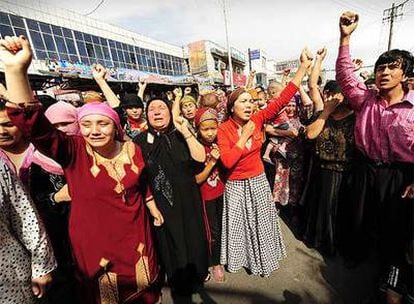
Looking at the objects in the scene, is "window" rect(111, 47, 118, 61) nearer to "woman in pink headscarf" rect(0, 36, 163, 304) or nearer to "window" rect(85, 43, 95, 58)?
"window" rect(85, 43, 95, 58)

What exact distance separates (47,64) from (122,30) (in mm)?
11349

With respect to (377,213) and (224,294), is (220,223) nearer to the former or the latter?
(224,294)

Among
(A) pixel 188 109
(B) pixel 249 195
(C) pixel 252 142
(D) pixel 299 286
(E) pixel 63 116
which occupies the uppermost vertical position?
(E) pixel 63 116

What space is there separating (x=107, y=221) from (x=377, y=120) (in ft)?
7.84

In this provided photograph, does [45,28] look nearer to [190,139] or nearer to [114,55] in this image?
[114,55]

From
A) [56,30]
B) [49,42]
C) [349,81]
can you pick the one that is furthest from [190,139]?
[56,30]

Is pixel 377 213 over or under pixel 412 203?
under

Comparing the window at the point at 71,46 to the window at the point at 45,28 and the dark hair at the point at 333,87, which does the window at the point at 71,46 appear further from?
the dark hair at the point at 333,87

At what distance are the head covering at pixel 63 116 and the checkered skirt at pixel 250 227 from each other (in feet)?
5.32

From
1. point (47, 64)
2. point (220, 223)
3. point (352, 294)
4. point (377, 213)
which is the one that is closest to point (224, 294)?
→ point (220, 223)

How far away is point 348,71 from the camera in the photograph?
235cm

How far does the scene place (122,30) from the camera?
24094 mm

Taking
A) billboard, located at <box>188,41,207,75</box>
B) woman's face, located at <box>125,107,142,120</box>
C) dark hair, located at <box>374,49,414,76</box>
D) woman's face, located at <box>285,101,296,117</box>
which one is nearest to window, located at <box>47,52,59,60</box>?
woman's face, located at <box>125,107,142,120</box>

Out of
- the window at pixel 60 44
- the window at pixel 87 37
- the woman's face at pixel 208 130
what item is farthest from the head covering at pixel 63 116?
the window at pixel 87 37
